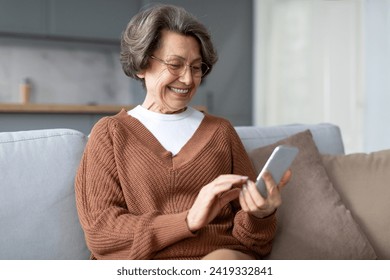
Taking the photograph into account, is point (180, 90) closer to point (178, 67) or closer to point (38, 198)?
point (178, 67)

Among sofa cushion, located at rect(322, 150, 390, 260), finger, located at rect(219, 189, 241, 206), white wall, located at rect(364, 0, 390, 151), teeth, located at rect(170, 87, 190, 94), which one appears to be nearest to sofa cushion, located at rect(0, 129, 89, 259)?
teeth, located at rect(170, 87, 190, 94)

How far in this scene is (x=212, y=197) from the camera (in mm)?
1245

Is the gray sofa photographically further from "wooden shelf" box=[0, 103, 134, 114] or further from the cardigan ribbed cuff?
"wooden shelf" box=[0, 103, 134, 114]

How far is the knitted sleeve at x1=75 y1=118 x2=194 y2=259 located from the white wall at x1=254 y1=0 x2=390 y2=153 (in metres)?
3.09

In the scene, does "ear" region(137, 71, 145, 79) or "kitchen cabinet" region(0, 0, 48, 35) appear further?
"kitchen cabinet" region(0, 0, 48, 35)

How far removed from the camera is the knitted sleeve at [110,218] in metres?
1.35

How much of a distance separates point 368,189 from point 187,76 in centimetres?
70

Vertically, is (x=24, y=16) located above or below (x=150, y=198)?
above

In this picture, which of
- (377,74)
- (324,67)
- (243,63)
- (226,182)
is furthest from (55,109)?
(226,182)

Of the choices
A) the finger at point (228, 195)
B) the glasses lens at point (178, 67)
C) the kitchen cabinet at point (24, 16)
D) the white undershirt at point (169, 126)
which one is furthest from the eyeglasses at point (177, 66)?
the kitchen cabinet at point (24, 16)

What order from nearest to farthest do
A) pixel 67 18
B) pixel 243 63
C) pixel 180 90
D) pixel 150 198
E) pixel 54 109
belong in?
pixel 150 198 → pixel 180 90 → pixel 54 109 → pixel 67 18 → pixel 243 63

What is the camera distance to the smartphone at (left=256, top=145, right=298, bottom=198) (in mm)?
1166
